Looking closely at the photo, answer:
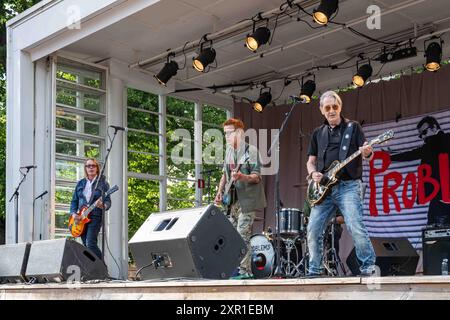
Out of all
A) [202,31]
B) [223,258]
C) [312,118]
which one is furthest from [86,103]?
[223,258]

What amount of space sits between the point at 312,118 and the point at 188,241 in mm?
7534

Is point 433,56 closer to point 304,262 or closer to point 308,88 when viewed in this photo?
point 308,88

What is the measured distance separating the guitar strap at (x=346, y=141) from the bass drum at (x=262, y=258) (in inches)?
109

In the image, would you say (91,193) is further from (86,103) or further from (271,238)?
(86,103)

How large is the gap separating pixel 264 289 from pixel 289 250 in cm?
435

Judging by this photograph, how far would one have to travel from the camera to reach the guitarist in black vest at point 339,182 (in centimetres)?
475

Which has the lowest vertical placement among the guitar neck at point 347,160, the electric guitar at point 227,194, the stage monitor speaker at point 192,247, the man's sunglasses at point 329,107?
the stage monitor speaker at point 192,247

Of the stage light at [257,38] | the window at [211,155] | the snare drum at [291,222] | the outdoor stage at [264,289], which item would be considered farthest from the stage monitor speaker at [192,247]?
the window at [211,155]

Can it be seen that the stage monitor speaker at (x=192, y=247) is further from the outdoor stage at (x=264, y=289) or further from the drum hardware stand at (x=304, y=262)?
the drum hardware stand at (x=304, y=262)

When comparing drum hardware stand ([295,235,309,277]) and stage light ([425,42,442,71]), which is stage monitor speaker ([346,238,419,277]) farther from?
stage light ([425,42,442,71])

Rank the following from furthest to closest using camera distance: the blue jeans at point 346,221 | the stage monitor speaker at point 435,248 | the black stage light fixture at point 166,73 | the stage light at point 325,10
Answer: the black stage light fixture at point 166,73 < the stage light at point 325,10 < the stage monitor speaker at point 435,248 < the blue jeans at point 346,221

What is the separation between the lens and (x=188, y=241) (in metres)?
4.83

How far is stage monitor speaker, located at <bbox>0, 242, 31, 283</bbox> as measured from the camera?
6.37 meters

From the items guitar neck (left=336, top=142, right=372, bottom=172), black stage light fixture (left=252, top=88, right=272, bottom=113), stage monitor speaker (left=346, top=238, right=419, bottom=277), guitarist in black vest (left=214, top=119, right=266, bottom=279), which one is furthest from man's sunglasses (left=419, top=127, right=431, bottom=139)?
guitar neck (left=336, top=142, right=372, bottom=172)
